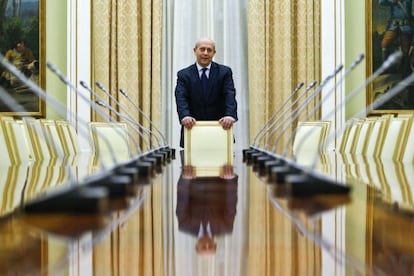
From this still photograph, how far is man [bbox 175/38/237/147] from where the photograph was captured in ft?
24.3

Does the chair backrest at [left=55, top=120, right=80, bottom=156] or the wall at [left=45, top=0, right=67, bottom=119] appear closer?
the chair backrest at [left=55, top=120, right=80, bottom=156]

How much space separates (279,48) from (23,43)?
10.7 feet

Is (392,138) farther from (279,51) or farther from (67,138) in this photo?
(279,51)

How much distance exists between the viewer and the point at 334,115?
9164mm

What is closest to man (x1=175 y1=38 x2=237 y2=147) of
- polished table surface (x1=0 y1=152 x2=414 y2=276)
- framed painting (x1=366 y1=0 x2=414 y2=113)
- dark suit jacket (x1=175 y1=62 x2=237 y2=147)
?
dark suit jacket (x1=175 y1=62 x2=237 y2=147)

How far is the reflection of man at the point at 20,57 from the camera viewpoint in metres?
9.02

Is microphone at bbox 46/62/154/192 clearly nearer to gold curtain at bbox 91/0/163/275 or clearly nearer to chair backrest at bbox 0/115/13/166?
chair backrest at bbox 0/115/13/166

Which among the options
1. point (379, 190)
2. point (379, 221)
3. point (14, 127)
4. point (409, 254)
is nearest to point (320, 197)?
point (379, 221)

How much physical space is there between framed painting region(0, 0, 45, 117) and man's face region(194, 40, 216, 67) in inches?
102

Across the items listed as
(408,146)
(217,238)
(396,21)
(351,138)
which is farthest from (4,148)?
(396,21)

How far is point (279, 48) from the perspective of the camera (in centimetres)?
925

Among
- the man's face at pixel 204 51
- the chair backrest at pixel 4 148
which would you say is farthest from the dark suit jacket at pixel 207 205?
the man's face at pixel 204 51

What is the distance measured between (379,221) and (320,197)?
34cm

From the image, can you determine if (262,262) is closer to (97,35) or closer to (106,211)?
(106,211)
